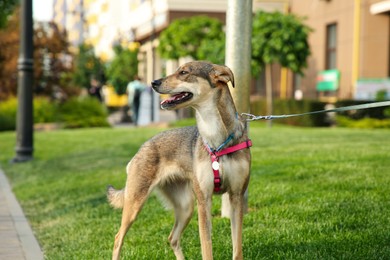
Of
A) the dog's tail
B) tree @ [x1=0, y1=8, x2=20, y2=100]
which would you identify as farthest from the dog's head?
tree @ [x1=0, y1=8, x2=20, y2=100]

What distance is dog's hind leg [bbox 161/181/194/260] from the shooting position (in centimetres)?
536

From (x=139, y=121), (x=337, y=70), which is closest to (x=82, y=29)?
(x=139, y=121)

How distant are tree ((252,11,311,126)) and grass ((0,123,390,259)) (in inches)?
396

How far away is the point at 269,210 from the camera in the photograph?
6824mm

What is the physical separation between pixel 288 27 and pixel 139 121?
11174mm

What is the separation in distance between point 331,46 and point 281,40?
735cm

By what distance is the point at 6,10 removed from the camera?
1761 cm

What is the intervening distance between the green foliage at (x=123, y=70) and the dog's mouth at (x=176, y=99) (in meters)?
37.7

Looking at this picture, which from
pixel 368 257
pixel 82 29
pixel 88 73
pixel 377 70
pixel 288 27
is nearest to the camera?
pixel 368 257

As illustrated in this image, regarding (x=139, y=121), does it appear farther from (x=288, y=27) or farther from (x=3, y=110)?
(x=288, y=27)

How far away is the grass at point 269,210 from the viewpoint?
18.5ft

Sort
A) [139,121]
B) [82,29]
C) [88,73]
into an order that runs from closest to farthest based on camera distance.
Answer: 1. [139,121]
2. [88,73]
3. [82,29]

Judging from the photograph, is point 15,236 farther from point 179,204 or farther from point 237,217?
point 237,217

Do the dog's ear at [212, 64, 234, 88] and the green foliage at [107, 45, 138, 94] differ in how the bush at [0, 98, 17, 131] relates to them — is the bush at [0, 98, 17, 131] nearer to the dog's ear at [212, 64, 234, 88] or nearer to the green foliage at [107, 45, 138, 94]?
the green foliage at [107, 45, 138, 94]
